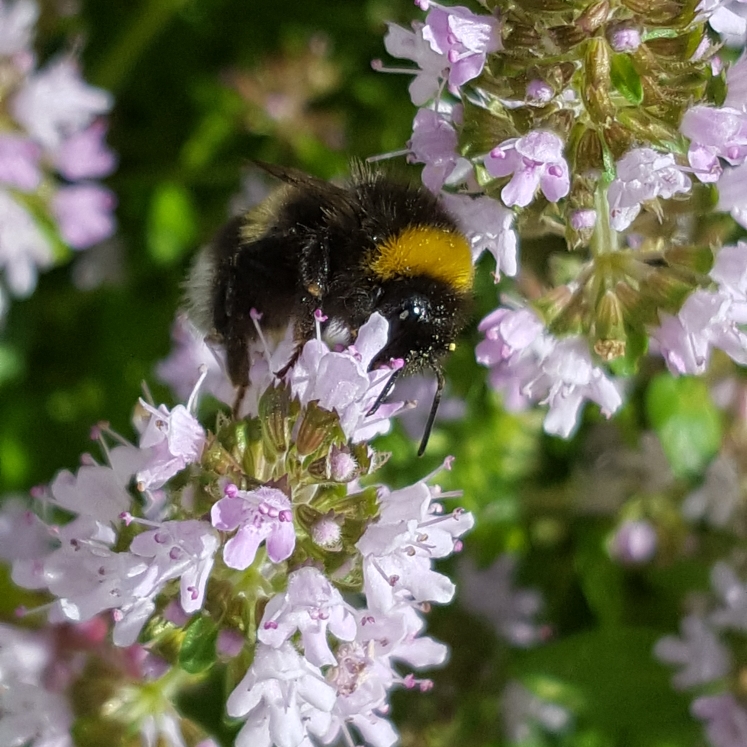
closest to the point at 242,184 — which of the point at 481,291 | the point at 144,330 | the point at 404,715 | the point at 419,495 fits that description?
the point at 144,330

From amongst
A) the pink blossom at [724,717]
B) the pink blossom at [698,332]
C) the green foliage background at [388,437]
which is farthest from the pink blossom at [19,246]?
the pink blossom at [724,717]

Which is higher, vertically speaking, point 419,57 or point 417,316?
point 419,57

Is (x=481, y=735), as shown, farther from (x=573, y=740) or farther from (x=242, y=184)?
(x=242, y=184)

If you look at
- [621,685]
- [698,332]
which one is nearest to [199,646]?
[698,332]

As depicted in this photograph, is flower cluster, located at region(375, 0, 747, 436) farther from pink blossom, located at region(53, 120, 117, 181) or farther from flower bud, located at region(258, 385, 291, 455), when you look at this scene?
pink blossom, located at region(53, 120, 117, 181)

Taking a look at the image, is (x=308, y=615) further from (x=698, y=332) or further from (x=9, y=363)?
(x=9, y=363)

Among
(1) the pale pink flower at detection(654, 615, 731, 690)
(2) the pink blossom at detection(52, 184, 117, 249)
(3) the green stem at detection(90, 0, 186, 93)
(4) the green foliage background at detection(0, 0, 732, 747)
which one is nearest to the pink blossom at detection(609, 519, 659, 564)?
(4) the green foliage background at detection(0, 0, 732, 747)
